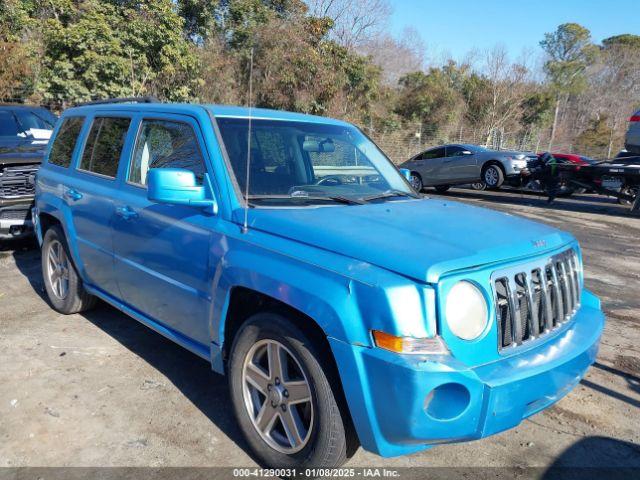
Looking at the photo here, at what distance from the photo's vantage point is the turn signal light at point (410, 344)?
2.20 metres

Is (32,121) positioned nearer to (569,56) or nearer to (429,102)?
(429,102)

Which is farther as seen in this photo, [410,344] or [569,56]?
[569,56]

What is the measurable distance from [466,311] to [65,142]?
4.09 m

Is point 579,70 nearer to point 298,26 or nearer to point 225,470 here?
point 298,26

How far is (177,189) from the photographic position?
2.95 meters

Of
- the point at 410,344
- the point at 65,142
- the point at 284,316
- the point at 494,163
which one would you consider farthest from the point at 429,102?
the point at 410,344

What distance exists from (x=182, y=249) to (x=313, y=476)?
1500mm

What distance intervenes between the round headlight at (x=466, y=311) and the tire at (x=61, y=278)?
143 inches

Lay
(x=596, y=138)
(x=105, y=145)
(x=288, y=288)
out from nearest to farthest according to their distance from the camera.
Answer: (x=288, y=288) → (x=105, y=145) → (x=596, y=138)

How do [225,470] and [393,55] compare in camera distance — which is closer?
[225,470]

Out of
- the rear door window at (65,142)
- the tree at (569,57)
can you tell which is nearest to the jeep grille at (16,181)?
the rear door window at (65,142)

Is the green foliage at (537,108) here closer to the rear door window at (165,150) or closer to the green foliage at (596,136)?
the green foliage at (596,136)

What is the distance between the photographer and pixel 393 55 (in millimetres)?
37250

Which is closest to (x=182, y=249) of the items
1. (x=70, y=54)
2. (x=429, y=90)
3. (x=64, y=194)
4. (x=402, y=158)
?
(x=64, y=194)
